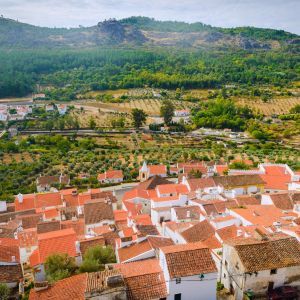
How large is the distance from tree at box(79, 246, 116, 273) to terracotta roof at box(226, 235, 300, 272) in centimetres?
694

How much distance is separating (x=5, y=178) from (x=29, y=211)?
1488 cm

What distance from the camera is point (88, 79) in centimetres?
12988

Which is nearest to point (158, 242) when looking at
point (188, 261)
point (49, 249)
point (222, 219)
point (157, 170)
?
point (222, 219)

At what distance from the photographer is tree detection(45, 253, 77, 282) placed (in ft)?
58.0

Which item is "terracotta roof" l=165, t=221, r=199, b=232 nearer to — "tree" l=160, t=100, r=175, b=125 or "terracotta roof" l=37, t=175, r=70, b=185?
"terracotta roof" l=37, t=175, r=70, b=185

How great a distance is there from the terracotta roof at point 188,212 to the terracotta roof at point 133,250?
6.14m

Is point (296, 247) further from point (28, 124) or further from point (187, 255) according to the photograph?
point (28, 124)

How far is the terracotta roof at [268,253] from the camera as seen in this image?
14.5 m

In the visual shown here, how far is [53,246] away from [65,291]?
6554 millimetres

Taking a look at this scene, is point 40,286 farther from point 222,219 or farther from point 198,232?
point 222,219

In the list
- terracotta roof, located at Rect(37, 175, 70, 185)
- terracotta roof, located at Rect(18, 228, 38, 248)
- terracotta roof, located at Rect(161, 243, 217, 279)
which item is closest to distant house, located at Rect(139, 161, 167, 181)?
terracotta roof, located at Rect(37, 175, 70, 185)

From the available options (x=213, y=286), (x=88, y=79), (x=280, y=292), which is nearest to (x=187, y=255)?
(x=213, y=286)

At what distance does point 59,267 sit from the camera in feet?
61.0

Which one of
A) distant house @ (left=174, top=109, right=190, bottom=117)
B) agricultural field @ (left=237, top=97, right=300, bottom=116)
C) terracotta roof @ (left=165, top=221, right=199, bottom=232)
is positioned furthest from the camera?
agricultural field @ (left=237, top=97, right=300, bottom=116)
